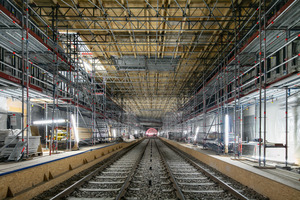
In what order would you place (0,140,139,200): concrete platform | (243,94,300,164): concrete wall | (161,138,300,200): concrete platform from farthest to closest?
(243,94,300,164): concrete wall
(0,140,139,200): concrete platform
(161,138,300,200): concrete platform

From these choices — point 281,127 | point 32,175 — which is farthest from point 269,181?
point 32,175

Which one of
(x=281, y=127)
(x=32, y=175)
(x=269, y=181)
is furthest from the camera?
(x=281, y=127)

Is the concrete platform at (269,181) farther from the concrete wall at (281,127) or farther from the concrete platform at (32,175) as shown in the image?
the concrete platform at (32,175)

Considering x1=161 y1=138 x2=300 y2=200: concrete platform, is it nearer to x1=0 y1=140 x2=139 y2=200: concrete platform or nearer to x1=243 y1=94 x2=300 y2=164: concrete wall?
x1=243 y1=94 x2=300 y2=164: concrete wall

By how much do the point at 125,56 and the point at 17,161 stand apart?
10.8m

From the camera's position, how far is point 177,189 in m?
5.14

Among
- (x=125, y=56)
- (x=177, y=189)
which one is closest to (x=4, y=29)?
(x=177, y=189)

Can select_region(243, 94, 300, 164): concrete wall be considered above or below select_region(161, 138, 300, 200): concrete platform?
above

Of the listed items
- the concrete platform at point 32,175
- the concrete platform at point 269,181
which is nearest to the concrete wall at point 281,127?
the concrete platform at point 269,181

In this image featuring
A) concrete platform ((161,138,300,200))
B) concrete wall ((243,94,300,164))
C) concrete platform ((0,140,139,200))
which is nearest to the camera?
concrete platform ((161,138,300,200))

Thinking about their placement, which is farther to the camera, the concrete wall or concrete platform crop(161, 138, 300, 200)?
the concrete wall

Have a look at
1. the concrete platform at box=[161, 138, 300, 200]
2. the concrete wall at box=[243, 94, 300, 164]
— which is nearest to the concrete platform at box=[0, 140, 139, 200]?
the concrete platform at box=[161, 138, 300, 200]

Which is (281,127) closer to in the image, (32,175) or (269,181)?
(269,181)

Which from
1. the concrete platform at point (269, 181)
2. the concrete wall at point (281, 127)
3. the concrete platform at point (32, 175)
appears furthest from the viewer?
the concrete wall at point (281, 127)
